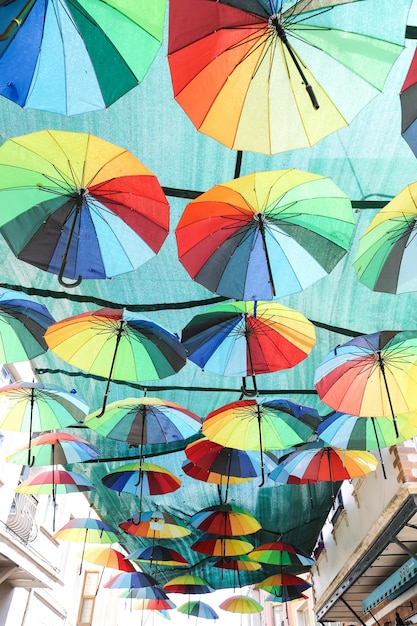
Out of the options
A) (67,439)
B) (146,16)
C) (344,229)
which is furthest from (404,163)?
(67,439)

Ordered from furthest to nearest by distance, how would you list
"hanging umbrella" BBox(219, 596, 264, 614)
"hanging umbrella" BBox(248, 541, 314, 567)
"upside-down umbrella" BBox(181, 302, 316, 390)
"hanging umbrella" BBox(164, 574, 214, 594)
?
"hanging umbrella" BBox(219, 596, 264, 614), "hanging umbrella" BBox(164, 574, 214, 594), "hanging umbrella" BBox(248, 541, 314, 567), "upside-down umbrella" BBox(181, 302, 316, 390)

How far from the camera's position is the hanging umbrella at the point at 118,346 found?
412 centimetres

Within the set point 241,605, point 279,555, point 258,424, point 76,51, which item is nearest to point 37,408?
point 258,424

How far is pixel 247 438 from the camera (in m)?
5.37

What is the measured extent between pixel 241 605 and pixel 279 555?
6754mm

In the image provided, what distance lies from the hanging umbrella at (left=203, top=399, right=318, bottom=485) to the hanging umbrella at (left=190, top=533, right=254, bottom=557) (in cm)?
430

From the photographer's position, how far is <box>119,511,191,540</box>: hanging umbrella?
26.1 ft

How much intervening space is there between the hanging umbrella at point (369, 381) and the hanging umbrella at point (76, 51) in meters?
2.79

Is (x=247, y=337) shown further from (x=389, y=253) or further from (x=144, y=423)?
(x=144, y=423)

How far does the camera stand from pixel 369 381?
4.51 metres

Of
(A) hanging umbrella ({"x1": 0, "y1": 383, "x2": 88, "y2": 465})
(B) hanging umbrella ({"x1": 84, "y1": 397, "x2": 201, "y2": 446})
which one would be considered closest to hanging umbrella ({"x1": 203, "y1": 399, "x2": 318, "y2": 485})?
(B) hanging umbrella ({"x1": 84, "y1": 397, "x2": 201, "y2": 446})

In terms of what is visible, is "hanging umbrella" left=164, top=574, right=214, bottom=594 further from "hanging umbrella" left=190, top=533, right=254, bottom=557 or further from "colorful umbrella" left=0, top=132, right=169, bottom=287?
"colorful umbrella" left=0, top=132, right=169, bottom=287

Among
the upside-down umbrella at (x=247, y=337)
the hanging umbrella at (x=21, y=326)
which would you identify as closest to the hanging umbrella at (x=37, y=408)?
the hanging umbrella at (x=21, y=326)

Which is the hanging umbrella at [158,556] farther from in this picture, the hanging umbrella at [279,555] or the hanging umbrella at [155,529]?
the hanging umbrella at [279,555]
